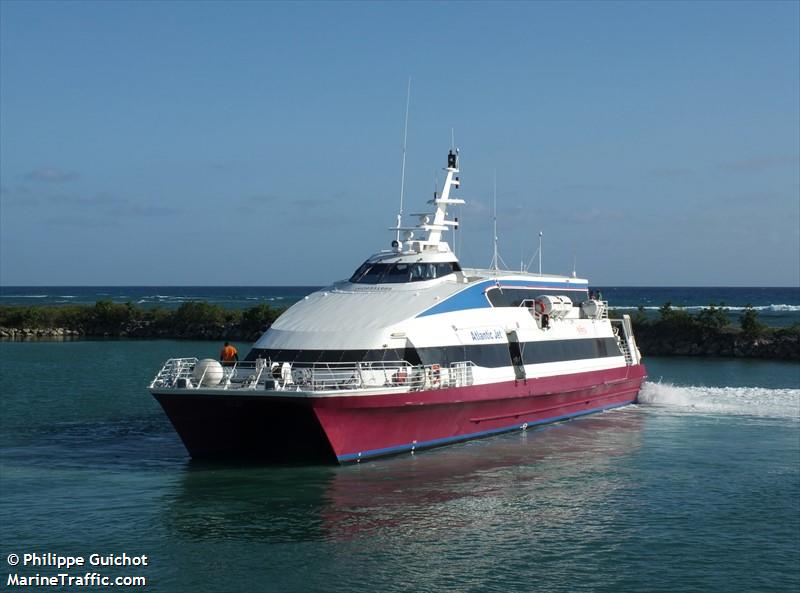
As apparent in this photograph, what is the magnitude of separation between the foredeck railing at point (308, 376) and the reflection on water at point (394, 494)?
1.77 metres

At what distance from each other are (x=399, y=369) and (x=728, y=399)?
55.1 feet

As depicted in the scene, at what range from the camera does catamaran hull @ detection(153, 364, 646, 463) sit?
19.4 m

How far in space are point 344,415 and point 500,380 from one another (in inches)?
248

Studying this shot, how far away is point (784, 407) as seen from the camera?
31438mm

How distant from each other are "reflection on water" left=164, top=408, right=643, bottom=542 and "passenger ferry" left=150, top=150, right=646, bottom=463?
797 mm

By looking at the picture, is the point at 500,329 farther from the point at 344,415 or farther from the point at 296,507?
the point at 296,507

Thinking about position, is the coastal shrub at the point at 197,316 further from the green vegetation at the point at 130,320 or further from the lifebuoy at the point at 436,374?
the lifebuoy at the point at 436,374

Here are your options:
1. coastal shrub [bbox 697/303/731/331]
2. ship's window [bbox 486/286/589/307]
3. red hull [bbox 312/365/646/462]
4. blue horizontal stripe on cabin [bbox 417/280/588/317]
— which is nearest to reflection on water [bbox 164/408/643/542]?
red hull [bbox 312/365/646/462]

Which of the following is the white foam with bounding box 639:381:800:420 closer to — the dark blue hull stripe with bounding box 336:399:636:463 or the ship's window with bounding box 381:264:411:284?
the dark blue hull stripe with bounding box 336:399:636:463

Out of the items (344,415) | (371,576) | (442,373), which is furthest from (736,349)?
(371,576)

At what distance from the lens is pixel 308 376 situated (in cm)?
2020

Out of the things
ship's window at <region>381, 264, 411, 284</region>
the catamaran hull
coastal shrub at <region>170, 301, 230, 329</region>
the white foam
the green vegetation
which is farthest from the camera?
coastal shrub at <region>170, 301, 230, 329</region>

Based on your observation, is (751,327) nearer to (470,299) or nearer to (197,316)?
(470,299)

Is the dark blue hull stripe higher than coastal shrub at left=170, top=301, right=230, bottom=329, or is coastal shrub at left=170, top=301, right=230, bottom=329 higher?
coastal shrub at left=170, top=301, right=230, bottom=329
